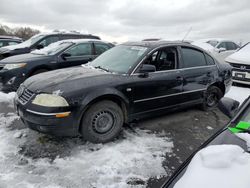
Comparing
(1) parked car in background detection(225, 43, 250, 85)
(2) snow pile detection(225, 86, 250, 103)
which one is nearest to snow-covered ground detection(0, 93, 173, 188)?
(2) snow pile detection(225, 86, 250, 103)

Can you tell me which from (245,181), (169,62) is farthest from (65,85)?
(245,181)

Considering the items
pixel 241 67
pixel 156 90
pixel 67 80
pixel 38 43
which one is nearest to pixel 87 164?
pixel 67 80

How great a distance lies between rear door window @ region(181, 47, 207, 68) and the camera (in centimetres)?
517

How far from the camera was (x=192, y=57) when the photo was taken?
5.35 m

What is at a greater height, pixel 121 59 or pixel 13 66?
pixel 121 59

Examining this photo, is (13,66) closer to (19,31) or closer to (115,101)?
(115,101)

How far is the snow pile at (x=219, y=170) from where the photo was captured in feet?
5.05

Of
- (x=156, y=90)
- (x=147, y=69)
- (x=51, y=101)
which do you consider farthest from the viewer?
(x=156, y=90)

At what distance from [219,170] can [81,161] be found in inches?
92.3

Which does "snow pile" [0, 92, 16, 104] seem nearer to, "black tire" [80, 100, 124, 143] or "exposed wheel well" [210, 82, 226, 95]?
"black tire" [80, 100, 124, 143]

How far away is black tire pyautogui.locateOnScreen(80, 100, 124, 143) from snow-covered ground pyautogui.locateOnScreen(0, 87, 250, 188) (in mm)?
143

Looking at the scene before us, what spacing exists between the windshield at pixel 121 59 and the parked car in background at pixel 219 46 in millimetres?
8391

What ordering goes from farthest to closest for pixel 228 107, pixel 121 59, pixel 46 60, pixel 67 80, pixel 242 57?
pixel 242 57 < pixel 46 60 < pixel 121 59 < pixel 67 80 < pixel 228 107

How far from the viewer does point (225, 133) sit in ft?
7.38
